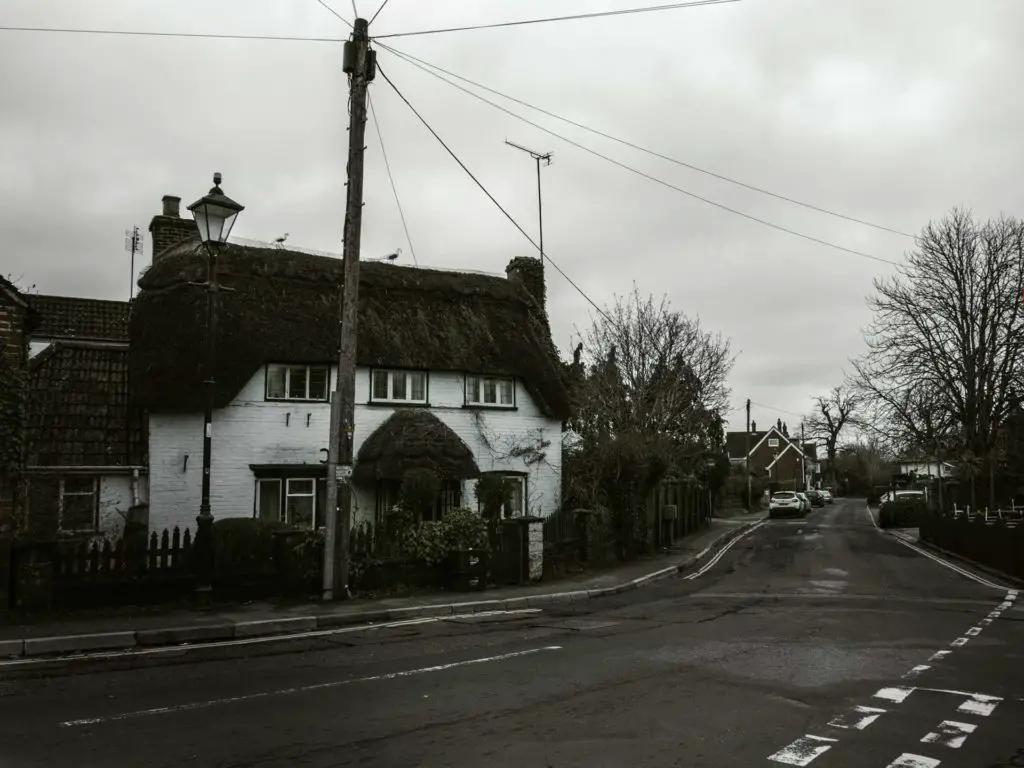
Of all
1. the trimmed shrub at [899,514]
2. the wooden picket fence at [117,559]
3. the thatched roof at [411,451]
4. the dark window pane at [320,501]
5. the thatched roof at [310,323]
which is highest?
the thatched roof at [310,323]

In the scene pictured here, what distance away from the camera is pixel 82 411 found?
20344 mm

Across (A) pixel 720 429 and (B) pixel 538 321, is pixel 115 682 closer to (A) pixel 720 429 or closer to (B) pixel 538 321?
(B) pixel 538 321

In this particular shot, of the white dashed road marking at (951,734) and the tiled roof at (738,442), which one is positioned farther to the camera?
the tiled roof at (738,442)

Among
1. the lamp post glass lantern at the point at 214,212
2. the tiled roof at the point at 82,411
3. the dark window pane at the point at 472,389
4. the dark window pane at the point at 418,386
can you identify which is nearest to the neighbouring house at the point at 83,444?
the tiled roof at the point at 82,411

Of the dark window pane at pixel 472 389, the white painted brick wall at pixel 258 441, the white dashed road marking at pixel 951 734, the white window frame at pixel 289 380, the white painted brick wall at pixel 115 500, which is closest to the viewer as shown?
the white dashed road marking at pixel 951 734

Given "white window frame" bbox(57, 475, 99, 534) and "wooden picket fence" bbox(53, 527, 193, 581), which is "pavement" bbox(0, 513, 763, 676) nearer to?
"wooden picket fence" bbox(53, 527, 193, 581)

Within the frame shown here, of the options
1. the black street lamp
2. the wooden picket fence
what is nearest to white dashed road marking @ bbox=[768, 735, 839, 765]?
the black street lamp

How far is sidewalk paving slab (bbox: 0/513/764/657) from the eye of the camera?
1052 centimetres

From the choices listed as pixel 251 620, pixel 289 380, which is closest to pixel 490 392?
pixel 289 380

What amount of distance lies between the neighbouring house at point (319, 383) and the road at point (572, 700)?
9.99m

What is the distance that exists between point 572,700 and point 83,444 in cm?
1632

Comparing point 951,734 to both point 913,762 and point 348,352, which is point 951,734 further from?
point 348,352

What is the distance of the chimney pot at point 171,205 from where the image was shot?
27000mm

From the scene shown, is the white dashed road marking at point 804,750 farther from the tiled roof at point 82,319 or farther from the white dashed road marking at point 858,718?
the tiled roof at point 82,319
